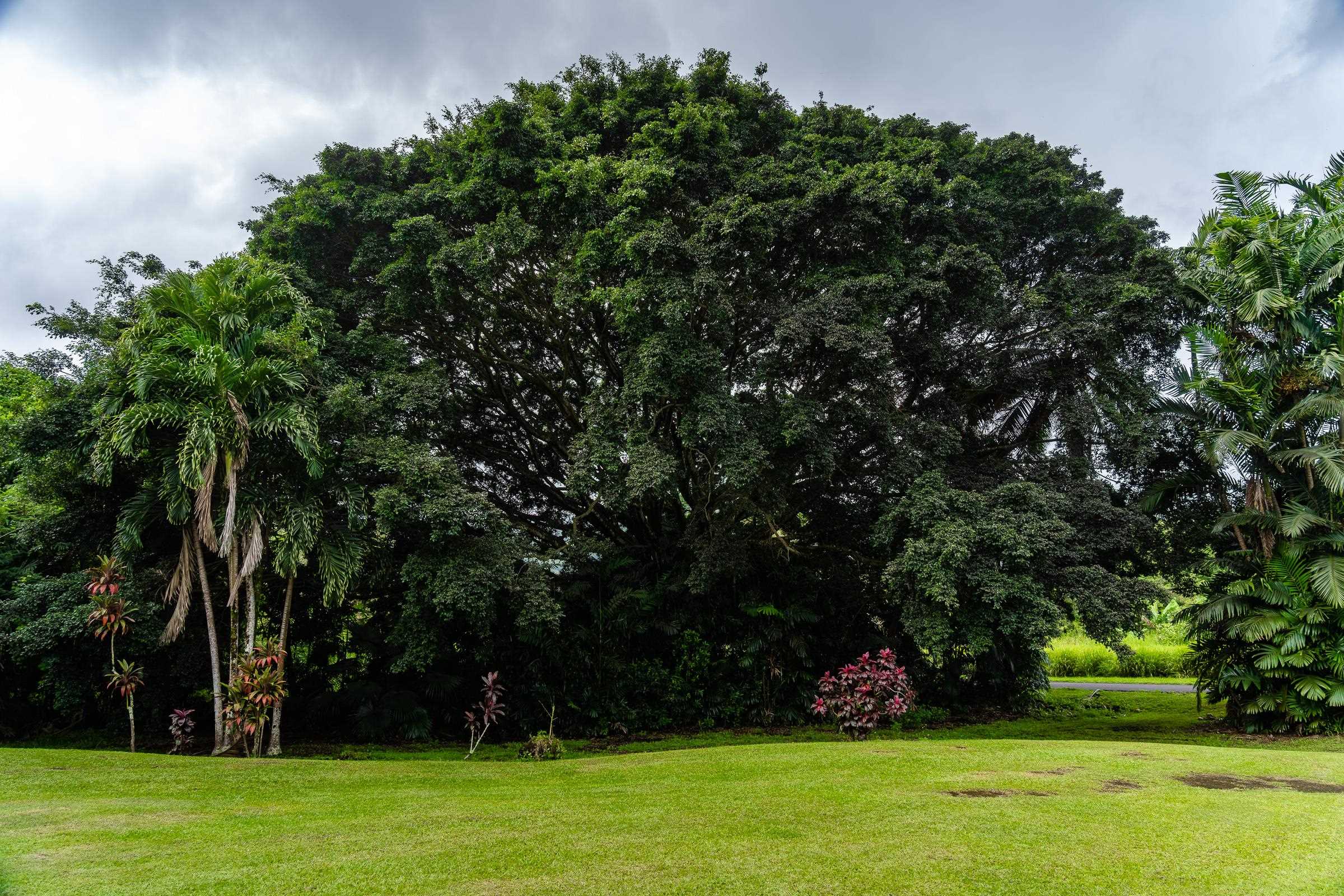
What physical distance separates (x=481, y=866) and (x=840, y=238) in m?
10.6

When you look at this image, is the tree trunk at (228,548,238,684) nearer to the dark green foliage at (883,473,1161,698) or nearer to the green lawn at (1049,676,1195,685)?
the dark green foliage at (883,473,1161,698)

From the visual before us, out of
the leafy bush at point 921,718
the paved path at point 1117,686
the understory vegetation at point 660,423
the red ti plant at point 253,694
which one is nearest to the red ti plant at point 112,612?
the understory vegetation at point 660,423

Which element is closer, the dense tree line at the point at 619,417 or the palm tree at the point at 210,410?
the palm tree at the point at 210,410

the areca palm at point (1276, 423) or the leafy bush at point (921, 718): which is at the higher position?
the areca palm at point (1276, 423)

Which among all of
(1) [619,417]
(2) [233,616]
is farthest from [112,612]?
(1) [619,417]

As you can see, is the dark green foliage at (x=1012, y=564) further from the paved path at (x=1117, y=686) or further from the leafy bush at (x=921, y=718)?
the paved path at (x=1117, y=686)

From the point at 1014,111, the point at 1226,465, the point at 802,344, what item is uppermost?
the point at 1014,111

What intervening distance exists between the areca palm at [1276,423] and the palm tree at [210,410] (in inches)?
570

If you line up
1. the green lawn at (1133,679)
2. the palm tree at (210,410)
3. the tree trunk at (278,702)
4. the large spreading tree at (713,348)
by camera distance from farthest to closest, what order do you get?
the green lawn at (1133,679)
the large spreading tree at (713,348)
the tree trunk at (278,702)
the palm tree at (210,410)

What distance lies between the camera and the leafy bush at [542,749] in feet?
36.3

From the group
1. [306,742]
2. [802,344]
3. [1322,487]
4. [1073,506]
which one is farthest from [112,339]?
[1322,487]

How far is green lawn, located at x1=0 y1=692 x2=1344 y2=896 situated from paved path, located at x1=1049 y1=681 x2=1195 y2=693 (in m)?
14.5

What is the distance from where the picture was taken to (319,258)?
1361 centimetres

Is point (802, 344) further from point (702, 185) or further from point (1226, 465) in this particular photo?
point (1226, 465)
